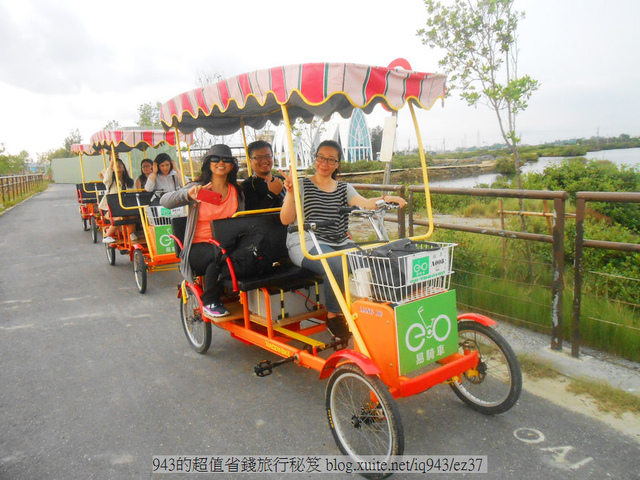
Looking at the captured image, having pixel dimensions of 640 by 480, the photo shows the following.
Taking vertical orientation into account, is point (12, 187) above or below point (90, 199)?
above

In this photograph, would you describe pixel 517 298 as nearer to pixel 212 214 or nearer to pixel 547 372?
pixel 547 372

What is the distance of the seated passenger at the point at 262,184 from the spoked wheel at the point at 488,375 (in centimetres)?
247

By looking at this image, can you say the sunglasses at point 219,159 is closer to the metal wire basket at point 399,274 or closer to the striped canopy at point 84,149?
the metal wire basket at point 399,274

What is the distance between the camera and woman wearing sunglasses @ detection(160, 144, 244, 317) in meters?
4.09

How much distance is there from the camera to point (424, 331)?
9.14 feet

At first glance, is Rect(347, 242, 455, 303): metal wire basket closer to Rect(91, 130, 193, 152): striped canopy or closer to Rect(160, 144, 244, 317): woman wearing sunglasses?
Rect(160, 144, 244, 317): woman wearing sunglasses

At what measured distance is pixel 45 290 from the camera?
264 inches

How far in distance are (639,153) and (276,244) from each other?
7.26 metres

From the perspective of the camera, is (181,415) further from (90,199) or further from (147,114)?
(147,114)

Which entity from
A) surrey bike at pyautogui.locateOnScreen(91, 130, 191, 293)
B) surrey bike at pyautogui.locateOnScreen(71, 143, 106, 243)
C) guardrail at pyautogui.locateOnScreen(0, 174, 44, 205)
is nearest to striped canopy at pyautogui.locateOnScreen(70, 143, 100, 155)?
surrey bike at pyautogui.locateOnScreen(71, 143, 106, 243)

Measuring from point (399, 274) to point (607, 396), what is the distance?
193cm

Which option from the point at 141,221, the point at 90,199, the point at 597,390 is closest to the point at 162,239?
A: the point at 141,221

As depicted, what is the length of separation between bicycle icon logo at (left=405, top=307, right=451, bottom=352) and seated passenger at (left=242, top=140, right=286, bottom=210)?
2.56 meters

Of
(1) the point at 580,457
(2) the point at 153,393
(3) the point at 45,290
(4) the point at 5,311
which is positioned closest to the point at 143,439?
(2) the point at 153,393
